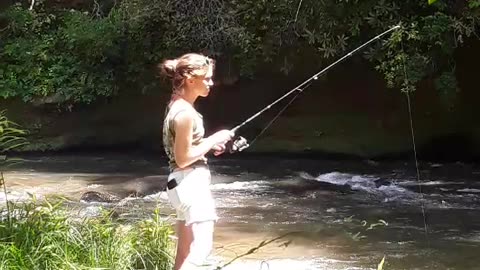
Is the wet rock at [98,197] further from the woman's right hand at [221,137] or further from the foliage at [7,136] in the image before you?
the woman's right hand at [221,137]

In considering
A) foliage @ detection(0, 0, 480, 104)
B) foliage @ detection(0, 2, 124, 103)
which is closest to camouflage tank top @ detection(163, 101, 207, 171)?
foliage @ detection(0, 0, 480, 104)

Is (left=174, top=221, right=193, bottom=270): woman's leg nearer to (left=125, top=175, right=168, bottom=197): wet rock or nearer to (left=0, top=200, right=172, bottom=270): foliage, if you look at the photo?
(left=0, top=200, right=172, bottom=270): foliage

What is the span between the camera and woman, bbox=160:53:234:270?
3178mm

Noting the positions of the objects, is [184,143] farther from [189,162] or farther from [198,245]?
[198,245]

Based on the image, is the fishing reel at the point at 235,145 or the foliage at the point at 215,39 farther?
the foliage at the point at 215,39

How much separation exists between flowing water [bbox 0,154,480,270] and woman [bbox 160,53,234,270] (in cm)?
97

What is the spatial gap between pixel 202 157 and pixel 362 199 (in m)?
5.42


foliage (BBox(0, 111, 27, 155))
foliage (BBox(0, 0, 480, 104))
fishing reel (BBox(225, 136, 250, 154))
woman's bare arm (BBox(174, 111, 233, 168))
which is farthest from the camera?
foliage (BBox(0, 0, 480, 104))

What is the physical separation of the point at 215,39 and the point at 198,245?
777cm

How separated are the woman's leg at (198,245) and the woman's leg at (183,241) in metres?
0.02

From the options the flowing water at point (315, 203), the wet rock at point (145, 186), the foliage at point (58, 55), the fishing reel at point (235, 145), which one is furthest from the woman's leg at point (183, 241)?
the foliage at point (58, 55)

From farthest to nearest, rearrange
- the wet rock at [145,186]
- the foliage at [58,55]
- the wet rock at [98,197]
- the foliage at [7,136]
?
the foliage at [58,55]
the wet rock at [145,186]
the wet rock at [98,197]
the foliage at [7,136]

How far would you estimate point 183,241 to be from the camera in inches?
129

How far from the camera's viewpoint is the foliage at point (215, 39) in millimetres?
9242
